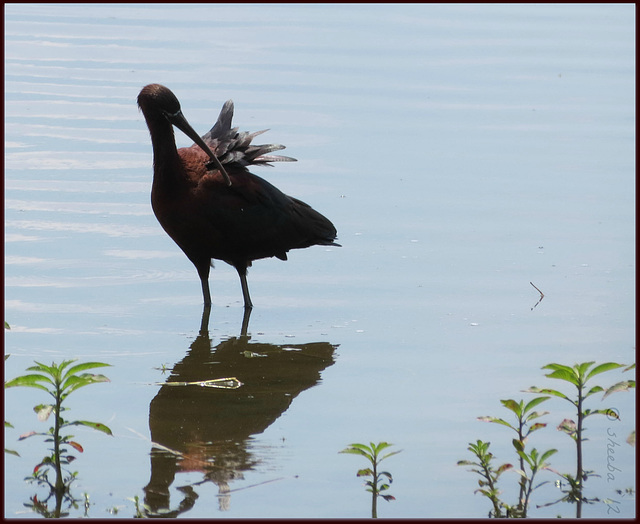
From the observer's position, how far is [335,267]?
28.9 feet

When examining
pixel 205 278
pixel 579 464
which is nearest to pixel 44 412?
pixel 579 464

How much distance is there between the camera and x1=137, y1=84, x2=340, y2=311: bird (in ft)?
25.4

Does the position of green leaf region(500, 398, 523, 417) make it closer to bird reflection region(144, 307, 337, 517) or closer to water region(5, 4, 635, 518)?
water region(5, 4, 635, 518)

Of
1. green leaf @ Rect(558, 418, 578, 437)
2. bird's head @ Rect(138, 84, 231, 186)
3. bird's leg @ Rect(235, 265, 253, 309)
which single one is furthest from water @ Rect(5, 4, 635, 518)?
bird's head @ Rect(138, 84, 231, 186)

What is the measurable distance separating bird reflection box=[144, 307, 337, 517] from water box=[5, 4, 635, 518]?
0.02 metres

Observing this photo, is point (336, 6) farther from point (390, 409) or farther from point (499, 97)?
point (390, 409)

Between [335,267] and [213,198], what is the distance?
133 centimetres

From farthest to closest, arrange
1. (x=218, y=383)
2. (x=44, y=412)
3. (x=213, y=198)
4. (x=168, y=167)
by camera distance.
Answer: (x=213, y=198)
(x=168, y=167)
(x=218, y=383)
(x=44, y=412)

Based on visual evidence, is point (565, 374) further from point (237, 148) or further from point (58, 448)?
point (237, 148)

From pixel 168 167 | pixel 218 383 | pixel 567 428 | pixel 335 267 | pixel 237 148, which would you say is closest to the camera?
pixel 567 428

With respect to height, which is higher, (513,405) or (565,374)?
(565,374)

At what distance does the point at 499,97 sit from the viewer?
1373 cm

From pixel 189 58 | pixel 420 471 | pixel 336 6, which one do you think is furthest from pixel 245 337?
pixel 336 6

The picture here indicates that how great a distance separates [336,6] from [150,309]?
39.3 feet
